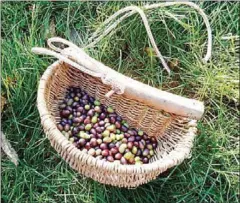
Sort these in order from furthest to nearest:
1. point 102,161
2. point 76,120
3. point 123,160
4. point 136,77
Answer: point 136,77
point 76,120
point 123,160
point 102,161

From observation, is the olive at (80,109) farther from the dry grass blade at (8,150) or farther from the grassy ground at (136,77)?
the dry grass blade at (8,150)

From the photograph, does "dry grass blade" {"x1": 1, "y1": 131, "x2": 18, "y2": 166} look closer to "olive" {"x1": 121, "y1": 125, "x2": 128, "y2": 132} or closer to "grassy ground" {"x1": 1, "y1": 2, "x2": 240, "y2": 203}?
"grassy ground" {"x1": 1, "y1": 2, "x2": 240, "y2": 203}

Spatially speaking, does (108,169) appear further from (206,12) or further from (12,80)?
(206,12)

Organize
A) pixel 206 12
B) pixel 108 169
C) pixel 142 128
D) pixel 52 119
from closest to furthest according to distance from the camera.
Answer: pixel 108 169 < pixel 52 119 < pixel 142 128 < pixel 206 12

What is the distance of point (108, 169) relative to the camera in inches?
75.7

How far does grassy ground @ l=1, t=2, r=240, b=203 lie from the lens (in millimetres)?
2176

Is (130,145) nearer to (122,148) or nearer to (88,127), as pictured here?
(122,148)

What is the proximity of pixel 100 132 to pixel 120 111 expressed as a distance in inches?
4.8

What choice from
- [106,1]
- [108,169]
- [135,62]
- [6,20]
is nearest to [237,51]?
[135,62]

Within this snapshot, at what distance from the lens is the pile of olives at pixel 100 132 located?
2102 mm

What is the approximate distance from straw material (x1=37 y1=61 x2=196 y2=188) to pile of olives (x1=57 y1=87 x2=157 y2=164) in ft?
0.09

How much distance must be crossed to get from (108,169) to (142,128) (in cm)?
33

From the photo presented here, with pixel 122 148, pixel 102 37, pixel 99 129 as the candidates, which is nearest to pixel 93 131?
pixel 99 129

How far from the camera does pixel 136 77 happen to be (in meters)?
2.33
